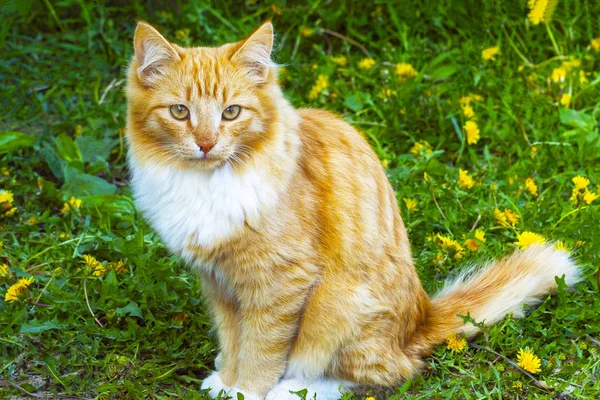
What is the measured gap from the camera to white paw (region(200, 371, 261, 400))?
10.8 ft

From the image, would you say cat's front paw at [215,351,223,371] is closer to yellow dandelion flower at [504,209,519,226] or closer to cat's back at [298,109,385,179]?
cat's back at [298,109,385,179]

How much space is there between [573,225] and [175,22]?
10.2 feet

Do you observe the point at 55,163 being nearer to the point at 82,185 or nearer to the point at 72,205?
the point at 82,185

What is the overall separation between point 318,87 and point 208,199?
2.25m

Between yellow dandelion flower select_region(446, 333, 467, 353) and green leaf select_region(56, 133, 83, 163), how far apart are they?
2348 millimetres

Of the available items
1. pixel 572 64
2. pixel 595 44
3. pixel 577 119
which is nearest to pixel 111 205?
pixel 577 119

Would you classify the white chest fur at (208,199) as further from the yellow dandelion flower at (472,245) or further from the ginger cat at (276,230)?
the yellow dandelion flower at (472,245)

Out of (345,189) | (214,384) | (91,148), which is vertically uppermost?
(345,189)

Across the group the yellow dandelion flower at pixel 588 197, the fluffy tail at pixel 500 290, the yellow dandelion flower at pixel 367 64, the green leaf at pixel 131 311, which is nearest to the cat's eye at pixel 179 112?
the green leaf at pixel 131 311

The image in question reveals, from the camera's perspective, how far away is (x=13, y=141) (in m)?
4.72

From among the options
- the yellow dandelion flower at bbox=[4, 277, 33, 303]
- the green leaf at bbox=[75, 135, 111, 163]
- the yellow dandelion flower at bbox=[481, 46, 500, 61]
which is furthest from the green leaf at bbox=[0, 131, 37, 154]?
the yellow dandelion flower at bbox=[481, 46, 500, 61]

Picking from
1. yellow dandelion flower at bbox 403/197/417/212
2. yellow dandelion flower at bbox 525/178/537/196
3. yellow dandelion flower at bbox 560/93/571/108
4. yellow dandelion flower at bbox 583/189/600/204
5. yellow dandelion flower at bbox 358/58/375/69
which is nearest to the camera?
yellow dandelion flower at bbox 583/189/600/204

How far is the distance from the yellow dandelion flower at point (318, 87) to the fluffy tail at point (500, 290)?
194 cm

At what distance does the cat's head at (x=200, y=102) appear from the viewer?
3008 millimetres
